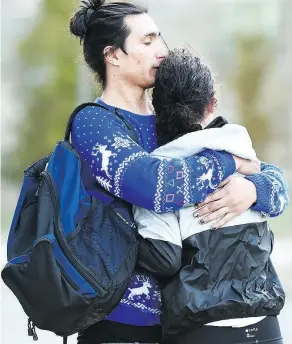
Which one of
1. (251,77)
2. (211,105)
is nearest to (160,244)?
(211,105)

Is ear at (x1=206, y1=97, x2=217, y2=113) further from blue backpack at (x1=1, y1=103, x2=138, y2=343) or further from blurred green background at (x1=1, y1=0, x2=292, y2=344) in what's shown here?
blurred green background at (x1=1, y1=0, x2=292, y2=344)

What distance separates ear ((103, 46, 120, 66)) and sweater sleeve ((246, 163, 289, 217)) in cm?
54

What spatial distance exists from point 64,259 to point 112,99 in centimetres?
56

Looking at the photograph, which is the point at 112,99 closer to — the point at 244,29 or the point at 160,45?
the point at 160,45

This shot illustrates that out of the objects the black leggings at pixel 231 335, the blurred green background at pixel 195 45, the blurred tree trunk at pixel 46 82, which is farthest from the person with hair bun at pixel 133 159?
the blurred tree trunk at pixel 46 82

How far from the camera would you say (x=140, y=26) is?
2490mm

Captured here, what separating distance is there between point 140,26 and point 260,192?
0.62m

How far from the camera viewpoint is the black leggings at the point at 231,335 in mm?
2205

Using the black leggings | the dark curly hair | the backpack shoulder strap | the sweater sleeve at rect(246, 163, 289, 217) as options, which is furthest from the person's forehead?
the black leggings

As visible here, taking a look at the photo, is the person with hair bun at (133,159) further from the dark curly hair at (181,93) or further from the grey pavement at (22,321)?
the grey pavement at (22,321)

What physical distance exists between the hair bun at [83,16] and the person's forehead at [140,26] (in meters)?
0.12

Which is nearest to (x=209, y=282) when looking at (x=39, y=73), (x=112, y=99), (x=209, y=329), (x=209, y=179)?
(x=209, y=329)

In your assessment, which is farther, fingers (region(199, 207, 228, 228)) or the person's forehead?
the person's forehead

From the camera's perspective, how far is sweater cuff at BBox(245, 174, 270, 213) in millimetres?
2285
